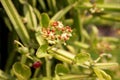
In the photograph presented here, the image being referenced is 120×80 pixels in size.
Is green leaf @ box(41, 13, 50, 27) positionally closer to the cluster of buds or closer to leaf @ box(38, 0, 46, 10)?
the cluster of buds

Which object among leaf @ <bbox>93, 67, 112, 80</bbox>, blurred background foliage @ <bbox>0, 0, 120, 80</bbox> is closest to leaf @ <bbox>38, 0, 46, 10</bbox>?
blurred background foliage @ <bbox>0, 0, 120, 80</bbox>

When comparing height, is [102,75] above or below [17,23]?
below

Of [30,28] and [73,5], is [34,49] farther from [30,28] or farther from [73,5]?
[73,5]

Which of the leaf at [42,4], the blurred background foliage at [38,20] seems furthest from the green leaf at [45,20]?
the leaf at [42,4]

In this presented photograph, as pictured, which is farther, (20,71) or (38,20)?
(38,20)

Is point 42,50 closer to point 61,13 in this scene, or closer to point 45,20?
point 45,20

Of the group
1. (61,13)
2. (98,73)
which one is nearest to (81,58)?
(98,73)
